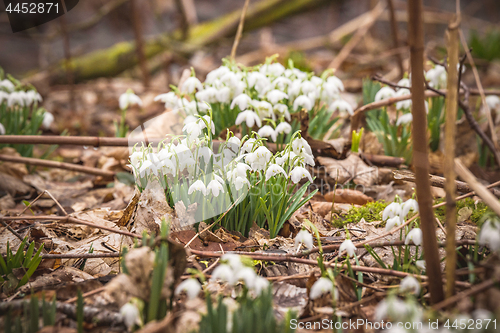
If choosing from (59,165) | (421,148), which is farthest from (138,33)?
(421,148)

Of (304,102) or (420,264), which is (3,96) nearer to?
(304,102)

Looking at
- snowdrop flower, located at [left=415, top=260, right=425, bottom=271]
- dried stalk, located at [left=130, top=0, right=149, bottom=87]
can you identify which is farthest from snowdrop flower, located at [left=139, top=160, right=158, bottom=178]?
dried stalk, located at [left=130, top=0, right=149, bottom=87]

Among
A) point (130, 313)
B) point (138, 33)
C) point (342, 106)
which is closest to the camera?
point (130, 313)

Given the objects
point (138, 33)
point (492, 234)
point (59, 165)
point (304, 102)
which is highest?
point (138, 33)

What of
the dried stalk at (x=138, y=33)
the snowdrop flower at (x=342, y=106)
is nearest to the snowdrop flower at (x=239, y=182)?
the snowdrop flower at (x=342, y=106)

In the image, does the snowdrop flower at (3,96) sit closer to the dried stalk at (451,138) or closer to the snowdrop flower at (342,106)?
the snowdrop flower at (342,106)

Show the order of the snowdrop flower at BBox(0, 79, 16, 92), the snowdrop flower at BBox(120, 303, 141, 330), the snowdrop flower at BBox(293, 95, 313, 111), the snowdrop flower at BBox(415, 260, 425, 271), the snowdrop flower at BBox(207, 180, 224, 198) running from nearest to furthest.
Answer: the snowdrop flower at BBox(120, 303, 141, 330)
the snowdrop flower at BBox(415, 260, 425, 271)
the snowdrop flower at BBox(207, 180, 224, 198)
the snowdrop flower at BBox(293, 95, 313, 111)
the snowdrop flower at BBox(0, 79, 16, 92)

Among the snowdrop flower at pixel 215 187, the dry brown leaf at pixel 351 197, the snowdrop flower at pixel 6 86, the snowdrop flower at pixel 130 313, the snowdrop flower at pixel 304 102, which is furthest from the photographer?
the snowdrop flower at pixel 6 86

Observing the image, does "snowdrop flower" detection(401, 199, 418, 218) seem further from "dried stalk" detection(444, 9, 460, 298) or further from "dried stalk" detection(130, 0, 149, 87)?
"dried stalk" detection(130, 0, 149, 87)
